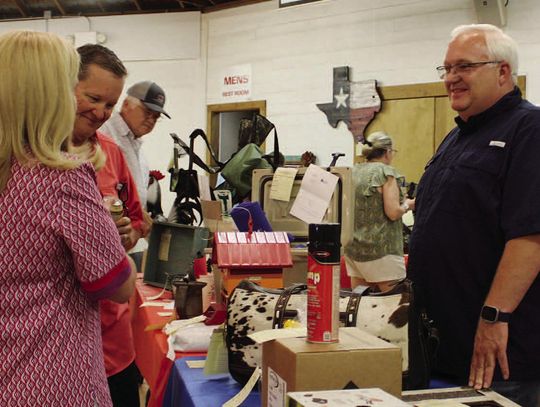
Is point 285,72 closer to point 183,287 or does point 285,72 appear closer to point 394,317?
point 183,287

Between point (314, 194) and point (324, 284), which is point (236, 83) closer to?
point (314, 194)

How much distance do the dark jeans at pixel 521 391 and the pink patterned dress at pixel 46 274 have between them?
103 centimetres

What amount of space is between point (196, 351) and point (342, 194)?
1.01m

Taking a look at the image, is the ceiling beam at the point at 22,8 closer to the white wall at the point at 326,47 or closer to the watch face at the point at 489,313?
the white wall at the point at 326,47

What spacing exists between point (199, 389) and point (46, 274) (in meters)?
0.54

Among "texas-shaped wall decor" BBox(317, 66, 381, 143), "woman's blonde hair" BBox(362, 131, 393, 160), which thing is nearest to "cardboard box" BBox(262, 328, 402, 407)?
"woman's blonde hair" BBox(362, 131, 393, 160)

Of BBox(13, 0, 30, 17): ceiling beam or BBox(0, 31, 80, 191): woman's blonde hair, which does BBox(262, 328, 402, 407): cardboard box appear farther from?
BBox(13, 0, 30, 17): ceiling beam

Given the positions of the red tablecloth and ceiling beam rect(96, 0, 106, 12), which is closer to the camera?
the red tablecloth

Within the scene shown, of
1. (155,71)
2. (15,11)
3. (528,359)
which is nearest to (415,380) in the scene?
(528,359)

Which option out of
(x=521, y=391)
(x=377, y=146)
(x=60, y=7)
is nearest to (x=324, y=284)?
A: (x=521, y=391)

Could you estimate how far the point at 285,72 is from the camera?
24.3 ft

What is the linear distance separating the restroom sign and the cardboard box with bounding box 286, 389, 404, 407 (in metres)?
6.93

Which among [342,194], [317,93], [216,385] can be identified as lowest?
[216,385]

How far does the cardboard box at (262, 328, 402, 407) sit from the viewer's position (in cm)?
112
